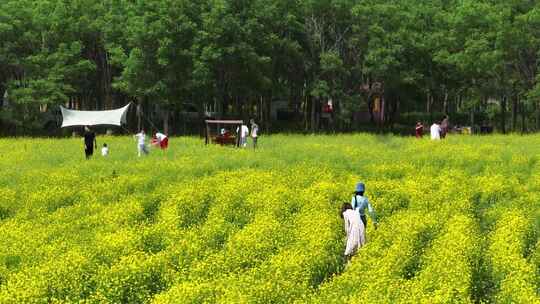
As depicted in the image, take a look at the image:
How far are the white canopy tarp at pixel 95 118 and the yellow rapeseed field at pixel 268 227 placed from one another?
1536 centimetres

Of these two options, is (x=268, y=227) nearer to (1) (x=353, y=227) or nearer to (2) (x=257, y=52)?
(1) (x=353, y=227)

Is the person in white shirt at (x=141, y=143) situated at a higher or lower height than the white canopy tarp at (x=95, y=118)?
lower

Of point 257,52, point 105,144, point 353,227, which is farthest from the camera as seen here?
point 257,52

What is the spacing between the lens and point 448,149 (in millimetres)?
31469

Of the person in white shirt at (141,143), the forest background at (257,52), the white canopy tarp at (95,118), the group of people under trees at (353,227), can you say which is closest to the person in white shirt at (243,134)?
the person in white shirt at (141,143)

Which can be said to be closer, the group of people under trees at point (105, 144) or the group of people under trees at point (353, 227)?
the group of people under trees at point (353, 227)

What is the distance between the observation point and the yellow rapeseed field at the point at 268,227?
13695mm

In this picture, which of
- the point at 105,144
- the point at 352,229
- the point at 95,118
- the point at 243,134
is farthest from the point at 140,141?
Result: the point at 352,229

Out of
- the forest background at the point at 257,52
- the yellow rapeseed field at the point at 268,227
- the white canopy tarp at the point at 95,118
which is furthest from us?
the forest background at the point at 257,52

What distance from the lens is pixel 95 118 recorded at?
1941 inches

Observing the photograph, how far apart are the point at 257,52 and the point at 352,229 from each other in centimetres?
4062

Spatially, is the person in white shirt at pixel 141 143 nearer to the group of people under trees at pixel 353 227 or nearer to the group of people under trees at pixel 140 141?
the group of people under trees at pixel 140 141

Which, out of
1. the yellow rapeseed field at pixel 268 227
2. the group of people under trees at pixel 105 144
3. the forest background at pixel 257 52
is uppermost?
the forest background at pixel 257 52

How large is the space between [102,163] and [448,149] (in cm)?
1593
